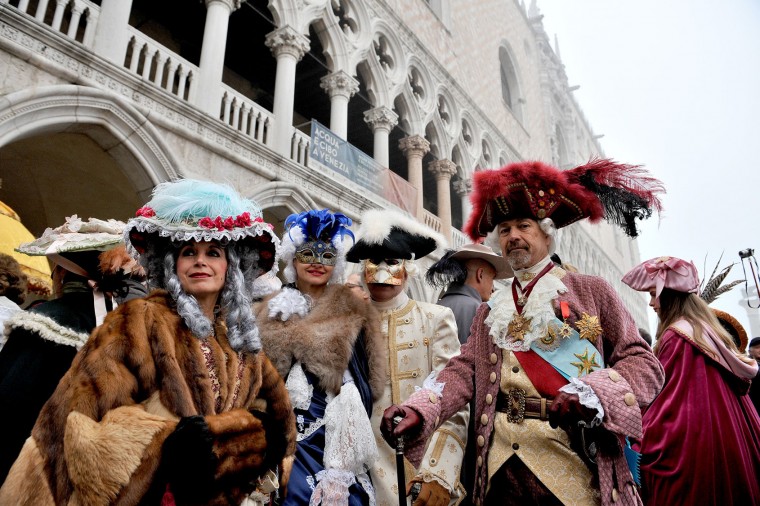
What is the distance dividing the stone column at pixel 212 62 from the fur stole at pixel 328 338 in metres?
4.80

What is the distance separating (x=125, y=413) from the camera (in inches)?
48.8

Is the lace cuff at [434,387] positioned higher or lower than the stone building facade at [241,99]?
lower

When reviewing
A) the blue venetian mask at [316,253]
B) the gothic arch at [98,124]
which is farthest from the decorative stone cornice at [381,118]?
the blue venetian mask at [316,253]

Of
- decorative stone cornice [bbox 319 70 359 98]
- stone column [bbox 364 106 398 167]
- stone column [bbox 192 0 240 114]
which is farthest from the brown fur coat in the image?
stone column [bbox 364 106 398 167]

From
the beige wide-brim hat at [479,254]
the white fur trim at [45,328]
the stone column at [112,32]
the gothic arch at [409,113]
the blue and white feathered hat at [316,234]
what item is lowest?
the white fur trim at [45,328]

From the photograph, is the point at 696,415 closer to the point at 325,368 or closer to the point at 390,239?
the point at 390,239

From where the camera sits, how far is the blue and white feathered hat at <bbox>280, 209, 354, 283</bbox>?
243cm

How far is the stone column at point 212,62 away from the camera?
632cm

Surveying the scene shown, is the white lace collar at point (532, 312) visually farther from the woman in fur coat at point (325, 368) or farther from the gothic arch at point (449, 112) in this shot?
the gothic arch at point (449, 112)

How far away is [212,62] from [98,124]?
202 centimetres

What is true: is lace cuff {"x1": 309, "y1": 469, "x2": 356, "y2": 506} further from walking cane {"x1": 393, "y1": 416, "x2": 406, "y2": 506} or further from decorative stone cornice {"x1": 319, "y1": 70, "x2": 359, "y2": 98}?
decorative stone cornice {"x1": 319, "y1": 70, "x2": 359, "y2": 98}

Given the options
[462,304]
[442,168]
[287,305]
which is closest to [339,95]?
[442,168]

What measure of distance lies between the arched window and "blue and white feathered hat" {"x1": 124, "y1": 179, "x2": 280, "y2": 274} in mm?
18770

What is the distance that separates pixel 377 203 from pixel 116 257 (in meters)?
6.70
